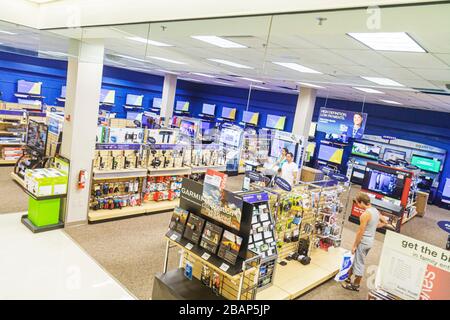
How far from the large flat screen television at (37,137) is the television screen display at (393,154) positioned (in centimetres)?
1216

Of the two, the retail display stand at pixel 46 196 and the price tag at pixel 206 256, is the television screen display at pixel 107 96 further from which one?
the price tag at pixel 206 256

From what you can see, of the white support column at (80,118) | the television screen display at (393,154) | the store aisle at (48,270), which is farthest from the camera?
the television screen display at (393,154)

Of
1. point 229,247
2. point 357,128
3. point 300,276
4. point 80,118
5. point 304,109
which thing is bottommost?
point 300,276

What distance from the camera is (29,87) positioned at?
1461 centimetres

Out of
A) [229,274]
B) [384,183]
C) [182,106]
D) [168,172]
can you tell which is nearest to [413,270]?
[229,274]

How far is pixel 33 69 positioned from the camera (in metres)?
14.7

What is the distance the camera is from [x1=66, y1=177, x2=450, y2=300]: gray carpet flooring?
16.4ft

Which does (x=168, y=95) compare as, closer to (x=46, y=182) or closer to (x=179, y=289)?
(x=46, y=182)

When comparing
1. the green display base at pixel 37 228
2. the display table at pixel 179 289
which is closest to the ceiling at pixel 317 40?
the display table at pixel 179 289

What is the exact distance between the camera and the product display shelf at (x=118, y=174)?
22.6 ft

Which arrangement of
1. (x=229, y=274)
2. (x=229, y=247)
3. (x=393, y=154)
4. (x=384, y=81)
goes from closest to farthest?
(x=229, y=274) → (x=229, y=247) → (x=384, y=81) → (x=393, y=154)

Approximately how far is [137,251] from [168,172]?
108 inches

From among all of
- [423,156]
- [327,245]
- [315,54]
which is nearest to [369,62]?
[315,54]

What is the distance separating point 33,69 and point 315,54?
552 inches
